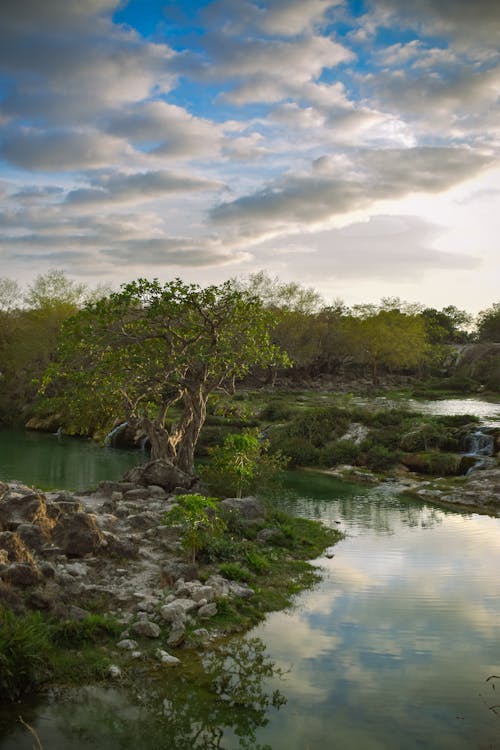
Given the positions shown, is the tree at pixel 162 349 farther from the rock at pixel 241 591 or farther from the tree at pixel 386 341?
the tree at pixel 386 341

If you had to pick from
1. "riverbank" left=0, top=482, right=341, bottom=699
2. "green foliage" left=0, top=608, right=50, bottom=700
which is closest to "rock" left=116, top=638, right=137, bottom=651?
"riverbank" left=0, top=482, right=341, bottom=699

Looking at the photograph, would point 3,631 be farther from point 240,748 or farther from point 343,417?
point 343,417

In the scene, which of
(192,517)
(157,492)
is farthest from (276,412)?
(192,517)

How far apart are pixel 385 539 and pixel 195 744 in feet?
39.9

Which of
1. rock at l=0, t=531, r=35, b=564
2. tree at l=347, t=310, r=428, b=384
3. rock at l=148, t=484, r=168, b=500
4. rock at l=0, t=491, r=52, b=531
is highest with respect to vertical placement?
tree at l=347, t=310, r=428, b=384

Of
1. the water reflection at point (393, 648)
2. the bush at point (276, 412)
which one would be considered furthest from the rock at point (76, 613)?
the bush at point (276, 412)

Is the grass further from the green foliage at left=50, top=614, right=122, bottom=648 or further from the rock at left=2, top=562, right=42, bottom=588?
the rock at left=2, top=562, right=42, bottom=588

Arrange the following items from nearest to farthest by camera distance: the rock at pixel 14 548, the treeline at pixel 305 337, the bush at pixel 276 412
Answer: the rock at pixel 14 548, the bush at pixel 276 412, the treeline at pixel 305 337

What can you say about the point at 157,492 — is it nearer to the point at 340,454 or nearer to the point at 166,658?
the point at 166,658

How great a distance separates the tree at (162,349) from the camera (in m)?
21.0

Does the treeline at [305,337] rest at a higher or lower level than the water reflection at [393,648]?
higher

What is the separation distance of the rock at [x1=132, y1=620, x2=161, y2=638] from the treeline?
142ft

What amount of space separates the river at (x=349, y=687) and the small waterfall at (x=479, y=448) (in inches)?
539

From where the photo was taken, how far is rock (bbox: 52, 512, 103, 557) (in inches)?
496
